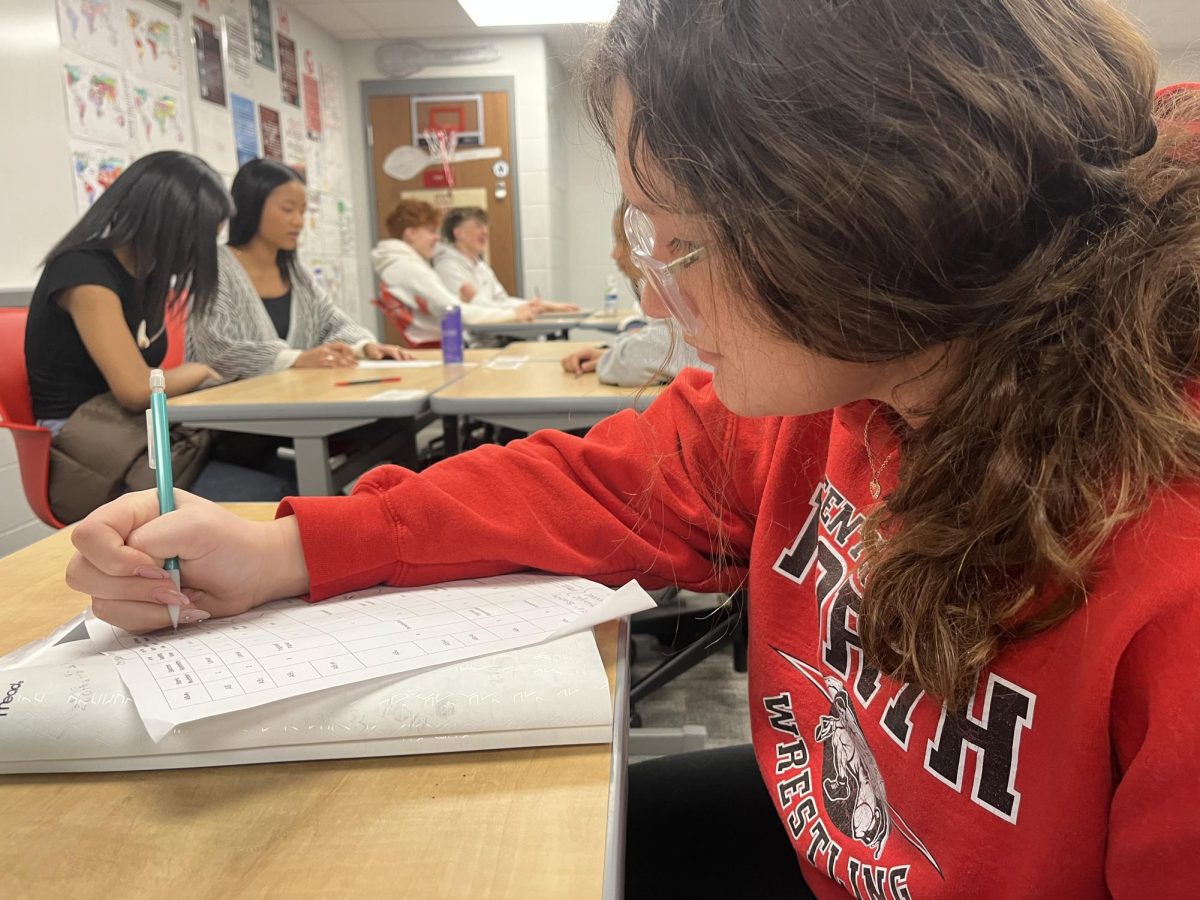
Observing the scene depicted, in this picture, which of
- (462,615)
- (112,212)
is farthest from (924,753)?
(112,212)

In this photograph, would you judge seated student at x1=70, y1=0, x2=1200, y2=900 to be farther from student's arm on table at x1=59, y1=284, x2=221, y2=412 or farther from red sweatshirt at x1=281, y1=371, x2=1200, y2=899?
student's arm on table at x1=59, y1=284, x2=221, y2=412

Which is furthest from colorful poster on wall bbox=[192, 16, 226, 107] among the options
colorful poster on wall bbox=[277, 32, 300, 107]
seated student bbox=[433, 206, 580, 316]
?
seated student bbox=[433, 206, 580, 316]

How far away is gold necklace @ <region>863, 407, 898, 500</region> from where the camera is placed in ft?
1.91

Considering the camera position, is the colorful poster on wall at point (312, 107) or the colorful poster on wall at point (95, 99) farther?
the colorful poster on wall at point (312, 107)

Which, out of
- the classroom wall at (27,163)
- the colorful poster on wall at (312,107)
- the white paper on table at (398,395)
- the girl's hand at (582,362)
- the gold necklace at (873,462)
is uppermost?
the colorful poster on wall at (312,107)

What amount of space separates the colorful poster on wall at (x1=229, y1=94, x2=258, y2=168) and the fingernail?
14.8 feet

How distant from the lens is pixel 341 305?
6.18 meters

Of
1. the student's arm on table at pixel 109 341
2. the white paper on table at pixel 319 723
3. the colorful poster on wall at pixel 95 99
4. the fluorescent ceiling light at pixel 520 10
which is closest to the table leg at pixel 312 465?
the student's arm on table at pixel 109 341

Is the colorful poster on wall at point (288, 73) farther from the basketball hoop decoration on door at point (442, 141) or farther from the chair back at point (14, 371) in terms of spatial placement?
Answer: the chair back at point (14, 371)

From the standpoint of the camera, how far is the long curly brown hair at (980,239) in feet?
1.34

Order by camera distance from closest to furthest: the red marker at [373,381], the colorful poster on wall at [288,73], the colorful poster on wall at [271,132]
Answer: the red marker at [373,381], the colorful poster on wall at [271,132], the colorful poster on wall at [288,73]

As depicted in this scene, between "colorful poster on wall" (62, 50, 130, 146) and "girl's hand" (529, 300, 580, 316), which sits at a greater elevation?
"colorful poster on wall" (62, 50, 130, 146)

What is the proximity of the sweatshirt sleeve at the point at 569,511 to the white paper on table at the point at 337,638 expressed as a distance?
0.02 m

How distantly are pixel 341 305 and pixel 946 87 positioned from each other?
617cm
